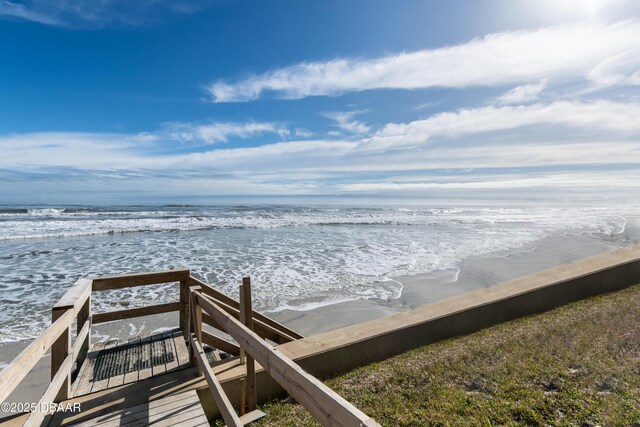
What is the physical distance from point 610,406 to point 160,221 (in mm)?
33009

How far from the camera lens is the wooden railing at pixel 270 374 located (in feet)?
5.20

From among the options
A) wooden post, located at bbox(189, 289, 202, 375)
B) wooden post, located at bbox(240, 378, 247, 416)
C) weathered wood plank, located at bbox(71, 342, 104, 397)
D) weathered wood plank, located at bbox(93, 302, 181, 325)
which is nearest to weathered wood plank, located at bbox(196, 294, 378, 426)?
wooden post, located at bbox(189, 289, 202, 375)

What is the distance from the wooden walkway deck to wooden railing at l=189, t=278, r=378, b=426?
0.52 m

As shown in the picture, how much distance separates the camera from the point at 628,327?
5.82 metres

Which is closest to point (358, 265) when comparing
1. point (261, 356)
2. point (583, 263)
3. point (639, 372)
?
point (583, 263)

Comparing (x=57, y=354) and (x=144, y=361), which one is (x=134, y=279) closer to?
(x=144, y=361)

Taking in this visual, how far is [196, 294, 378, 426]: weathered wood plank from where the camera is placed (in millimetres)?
1502

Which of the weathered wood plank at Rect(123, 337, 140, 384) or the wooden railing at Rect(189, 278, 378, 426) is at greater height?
the wooden railing at Rect(189, 278, 378, 426)

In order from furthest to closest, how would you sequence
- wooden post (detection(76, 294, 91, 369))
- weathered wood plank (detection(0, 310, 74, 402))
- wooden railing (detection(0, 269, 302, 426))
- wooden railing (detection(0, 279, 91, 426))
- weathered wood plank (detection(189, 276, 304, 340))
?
weathered wood plank (detection(189, 276, 304, 340))
wooden post (detection(76, 294, 91, 369))
wooden railing (detection(0, 269, 302, 426))
wooden railing (detection(0, 279, 91, 426))
weathered wood plank (detection(0, 310, 74, 402))

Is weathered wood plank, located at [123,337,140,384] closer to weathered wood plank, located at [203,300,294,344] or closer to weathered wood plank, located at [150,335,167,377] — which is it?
weathered wood plank, located at [150,335,167,377]

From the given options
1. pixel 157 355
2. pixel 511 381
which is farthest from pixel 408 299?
pixel 157 355

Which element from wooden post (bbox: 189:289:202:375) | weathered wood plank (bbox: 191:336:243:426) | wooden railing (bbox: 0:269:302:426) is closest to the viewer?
wooden railing (bbox: 0:269:302:426)

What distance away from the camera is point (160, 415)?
12.0 feet

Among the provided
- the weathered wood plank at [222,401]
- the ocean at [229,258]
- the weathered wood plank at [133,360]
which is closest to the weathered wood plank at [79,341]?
the weathered wood plank at [133,360]
